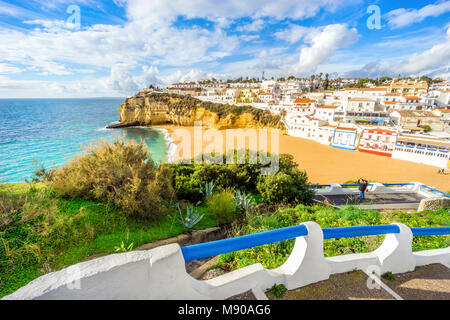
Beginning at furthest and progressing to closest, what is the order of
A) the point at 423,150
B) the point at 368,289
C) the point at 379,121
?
the point at 379,121
the point at 423,150
the point at 368,289

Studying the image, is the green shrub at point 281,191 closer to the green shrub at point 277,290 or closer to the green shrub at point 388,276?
the green shrub at point 388,276

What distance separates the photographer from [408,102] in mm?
52188

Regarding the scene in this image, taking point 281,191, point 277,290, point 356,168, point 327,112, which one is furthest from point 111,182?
point 327,112

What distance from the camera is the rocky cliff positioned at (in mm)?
53094

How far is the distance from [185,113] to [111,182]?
5637 centimetres

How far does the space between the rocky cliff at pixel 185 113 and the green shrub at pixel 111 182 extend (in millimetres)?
47186

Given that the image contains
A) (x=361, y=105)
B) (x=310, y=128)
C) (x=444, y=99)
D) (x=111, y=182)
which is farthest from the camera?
(x=444, y=99)

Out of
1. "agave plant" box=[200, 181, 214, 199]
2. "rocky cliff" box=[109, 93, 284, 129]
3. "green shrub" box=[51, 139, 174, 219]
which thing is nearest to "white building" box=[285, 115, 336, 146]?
"rocky cliff" box=[109, 93, 284, 129]

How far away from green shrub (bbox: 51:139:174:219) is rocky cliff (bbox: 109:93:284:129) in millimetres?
47186

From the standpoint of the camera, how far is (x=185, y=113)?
59.9 metres

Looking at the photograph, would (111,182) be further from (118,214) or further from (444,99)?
(444,99)

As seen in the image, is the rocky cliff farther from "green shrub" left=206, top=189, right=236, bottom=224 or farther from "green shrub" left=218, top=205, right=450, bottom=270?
"green shrub" left=206, top=189, right=236, bottom=224

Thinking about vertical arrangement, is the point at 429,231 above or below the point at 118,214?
above

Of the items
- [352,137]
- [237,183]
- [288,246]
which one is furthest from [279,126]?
[288,246]
